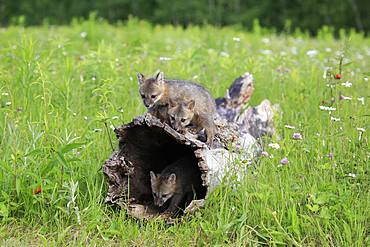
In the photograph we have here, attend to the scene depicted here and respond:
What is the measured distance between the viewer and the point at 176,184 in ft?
18.1

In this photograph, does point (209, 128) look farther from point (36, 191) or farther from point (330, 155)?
point (36, 191)

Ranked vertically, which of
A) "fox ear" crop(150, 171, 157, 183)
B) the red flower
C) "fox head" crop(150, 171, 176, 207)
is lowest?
"fox head" crop(150, 171, 176, 207)

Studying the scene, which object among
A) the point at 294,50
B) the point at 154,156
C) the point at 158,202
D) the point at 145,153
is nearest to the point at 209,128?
the point at 154,156

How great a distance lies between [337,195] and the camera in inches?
196

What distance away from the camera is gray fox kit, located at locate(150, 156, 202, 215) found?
536cm

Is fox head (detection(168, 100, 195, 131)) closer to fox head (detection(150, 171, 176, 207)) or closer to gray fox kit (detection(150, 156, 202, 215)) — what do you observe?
gray fox kit (detection(150, 156, 202, 215))

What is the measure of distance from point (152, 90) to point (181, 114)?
0.47m

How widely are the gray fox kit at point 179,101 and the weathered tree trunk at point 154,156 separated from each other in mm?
203

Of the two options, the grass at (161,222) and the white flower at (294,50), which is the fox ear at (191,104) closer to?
the grass at (161,222)

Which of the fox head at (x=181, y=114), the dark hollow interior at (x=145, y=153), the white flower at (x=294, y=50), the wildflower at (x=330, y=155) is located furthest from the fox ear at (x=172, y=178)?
the white flower at (x=294, y=50)

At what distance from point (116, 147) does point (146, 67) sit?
308 centimetres

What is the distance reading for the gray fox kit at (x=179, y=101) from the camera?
5988mm

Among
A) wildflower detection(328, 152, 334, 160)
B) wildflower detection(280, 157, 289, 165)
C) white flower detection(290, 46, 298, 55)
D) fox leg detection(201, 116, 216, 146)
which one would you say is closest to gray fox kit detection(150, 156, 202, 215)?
fox leg detection(201, 116, 216, 146)

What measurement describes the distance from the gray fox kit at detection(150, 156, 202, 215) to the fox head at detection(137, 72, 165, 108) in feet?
2.40
